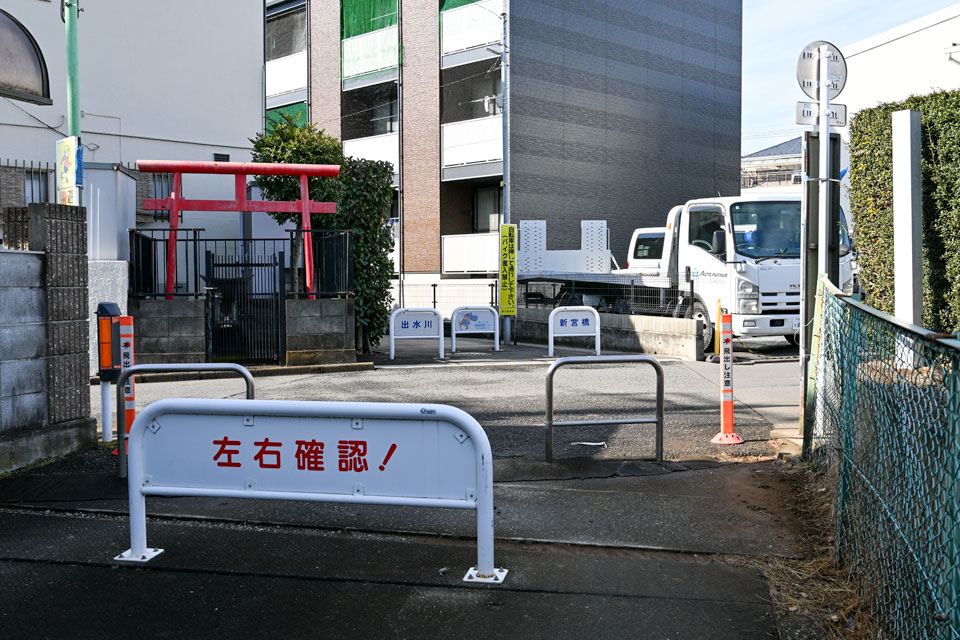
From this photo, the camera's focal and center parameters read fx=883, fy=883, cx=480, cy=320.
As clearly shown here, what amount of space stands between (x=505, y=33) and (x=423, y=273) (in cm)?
845

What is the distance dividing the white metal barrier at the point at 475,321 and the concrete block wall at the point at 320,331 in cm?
303

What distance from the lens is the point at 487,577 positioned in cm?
452

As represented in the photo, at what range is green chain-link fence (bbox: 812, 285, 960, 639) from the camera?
2732 millimetres

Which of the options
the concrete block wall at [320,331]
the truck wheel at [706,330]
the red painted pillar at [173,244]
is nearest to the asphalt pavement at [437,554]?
the concrete block wall at [320,331]

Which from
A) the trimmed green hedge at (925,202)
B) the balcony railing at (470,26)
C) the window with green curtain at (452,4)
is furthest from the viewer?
the window with green curtain at (452,4)

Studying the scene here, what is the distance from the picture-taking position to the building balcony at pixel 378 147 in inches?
1103

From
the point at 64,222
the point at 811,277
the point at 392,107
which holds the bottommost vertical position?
the point at 811,277

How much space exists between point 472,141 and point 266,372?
46.4ft

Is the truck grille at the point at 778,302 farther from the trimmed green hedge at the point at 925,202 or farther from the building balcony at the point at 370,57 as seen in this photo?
the building balcony at the point at 370,57

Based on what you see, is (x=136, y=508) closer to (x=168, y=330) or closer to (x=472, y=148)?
(x=168, y=330)

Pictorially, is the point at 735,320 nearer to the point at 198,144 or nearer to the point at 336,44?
the point at 198,144

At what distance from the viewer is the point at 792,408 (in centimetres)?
995

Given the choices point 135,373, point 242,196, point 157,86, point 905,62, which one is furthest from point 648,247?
point 135,373

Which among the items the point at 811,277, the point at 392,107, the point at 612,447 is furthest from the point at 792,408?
the point at 392,107
